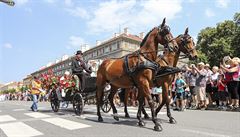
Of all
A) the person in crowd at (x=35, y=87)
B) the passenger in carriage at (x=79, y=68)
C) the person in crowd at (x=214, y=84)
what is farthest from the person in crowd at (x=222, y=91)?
the person in crowd at (x=35, y=87)

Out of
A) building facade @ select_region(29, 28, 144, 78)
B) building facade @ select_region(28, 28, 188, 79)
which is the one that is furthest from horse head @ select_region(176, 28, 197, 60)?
building facade @ select_region(29, 28, 144, 78)

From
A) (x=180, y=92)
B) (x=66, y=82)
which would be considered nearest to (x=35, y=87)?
(x=66, y=82)

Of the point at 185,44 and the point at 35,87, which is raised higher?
the point at 185,44

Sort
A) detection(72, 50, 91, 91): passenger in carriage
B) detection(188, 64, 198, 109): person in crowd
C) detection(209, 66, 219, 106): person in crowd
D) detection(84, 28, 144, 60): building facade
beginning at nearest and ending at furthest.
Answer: detection(72, 50, 91, 91): passenger in carriage → detection(209, 66, 219, 106): person in crowd → detection(188, 64, 198, 109): person in crowd → detection(84, 28, 144, 60): building facade

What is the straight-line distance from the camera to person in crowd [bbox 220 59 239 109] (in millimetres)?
12375

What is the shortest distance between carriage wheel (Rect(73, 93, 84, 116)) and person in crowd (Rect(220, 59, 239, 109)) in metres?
5.84

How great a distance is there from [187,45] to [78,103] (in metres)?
4.45

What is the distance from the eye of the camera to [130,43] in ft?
284

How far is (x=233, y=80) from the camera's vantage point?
1245cm

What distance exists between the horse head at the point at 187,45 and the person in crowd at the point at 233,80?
3659 mm

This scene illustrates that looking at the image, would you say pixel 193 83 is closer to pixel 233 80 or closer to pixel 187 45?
pixel 233 80

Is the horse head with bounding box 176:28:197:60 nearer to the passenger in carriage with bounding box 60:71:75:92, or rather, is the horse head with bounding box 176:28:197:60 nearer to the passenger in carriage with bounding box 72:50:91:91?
the passenger in carriage with bounding box 72:50:91:91

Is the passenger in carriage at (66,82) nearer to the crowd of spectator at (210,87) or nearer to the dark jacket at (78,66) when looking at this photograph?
the dark jacket at (78,66)

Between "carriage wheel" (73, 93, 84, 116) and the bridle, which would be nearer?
the bridle
